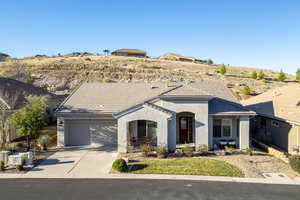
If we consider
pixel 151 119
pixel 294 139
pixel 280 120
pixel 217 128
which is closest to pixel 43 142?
pixel 151 119

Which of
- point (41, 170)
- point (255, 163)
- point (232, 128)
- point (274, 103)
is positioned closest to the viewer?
point (41, 170)

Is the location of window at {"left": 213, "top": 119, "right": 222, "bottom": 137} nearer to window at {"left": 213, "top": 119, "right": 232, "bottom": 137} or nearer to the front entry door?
window at {"left": 213, "top": 119, "right": 232, "bottom": 137}

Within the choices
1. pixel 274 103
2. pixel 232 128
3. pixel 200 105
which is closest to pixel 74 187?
pixel 200 105

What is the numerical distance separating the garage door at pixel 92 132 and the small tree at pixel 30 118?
2.72 m

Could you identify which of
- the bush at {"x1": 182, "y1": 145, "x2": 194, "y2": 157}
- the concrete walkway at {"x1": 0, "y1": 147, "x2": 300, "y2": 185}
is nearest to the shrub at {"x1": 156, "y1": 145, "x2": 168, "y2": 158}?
the bush at {"x1": 182, "y1": 145, "x2": 194, "y2": 157}

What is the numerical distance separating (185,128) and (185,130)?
185 mm

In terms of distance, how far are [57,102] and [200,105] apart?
22.9 m

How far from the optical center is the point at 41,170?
502 inches

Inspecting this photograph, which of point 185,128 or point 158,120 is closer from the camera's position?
point 158,120

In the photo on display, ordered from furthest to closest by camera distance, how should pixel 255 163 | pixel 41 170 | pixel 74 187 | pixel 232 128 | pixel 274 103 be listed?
pixel 274 103
pixel 232 128
pixel 255 163
pixel 41 170
pixel 74 187

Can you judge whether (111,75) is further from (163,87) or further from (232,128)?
(232,128)

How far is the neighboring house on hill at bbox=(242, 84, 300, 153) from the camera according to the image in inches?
626

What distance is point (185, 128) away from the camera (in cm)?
1795

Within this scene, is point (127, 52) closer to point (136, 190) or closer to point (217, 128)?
point (217, 128)
